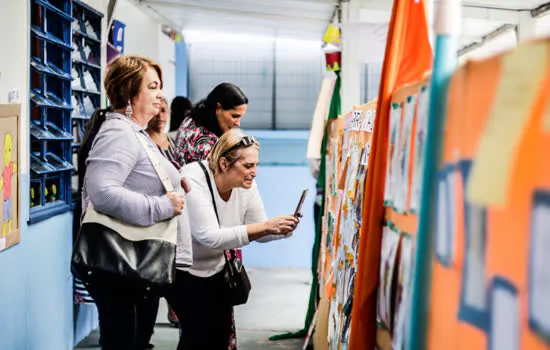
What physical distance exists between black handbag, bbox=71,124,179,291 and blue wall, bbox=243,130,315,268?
5831 millimetres

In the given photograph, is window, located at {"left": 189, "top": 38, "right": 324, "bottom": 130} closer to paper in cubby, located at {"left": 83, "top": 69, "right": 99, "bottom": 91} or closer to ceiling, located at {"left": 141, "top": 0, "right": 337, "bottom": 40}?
ceiling, located at {"left": 141, "top": 0, "right": 337, "bottom": 40}

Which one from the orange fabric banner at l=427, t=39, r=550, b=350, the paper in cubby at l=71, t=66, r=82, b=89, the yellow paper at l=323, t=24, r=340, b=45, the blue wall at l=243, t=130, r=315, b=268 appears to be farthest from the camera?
the blue wall at l=243, t=130, r=315, b=268

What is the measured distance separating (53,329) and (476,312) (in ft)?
11.8

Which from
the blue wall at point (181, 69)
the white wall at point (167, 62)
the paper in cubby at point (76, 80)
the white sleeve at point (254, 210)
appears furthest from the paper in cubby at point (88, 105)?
the blue wall at point (181, 69)

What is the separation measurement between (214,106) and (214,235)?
128 cm

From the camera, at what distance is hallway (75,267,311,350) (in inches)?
187

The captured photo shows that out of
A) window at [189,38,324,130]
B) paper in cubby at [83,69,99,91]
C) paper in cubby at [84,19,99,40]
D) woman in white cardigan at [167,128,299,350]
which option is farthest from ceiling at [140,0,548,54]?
woman in white cardigan at [167,128,299,350]

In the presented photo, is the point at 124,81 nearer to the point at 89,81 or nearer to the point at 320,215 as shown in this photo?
the point at 320,215

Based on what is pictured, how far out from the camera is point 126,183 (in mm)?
2564

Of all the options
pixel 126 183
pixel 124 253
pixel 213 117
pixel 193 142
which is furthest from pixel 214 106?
pixel 124 253

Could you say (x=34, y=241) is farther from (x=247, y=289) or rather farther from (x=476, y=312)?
(x=476, y=312)

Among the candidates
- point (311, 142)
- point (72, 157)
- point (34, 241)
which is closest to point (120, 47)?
point (72, 157)

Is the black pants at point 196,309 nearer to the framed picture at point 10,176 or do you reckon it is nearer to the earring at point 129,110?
the earring at point 129,110

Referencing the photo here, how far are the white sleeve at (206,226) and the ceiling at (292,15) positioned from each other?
3.01 m
